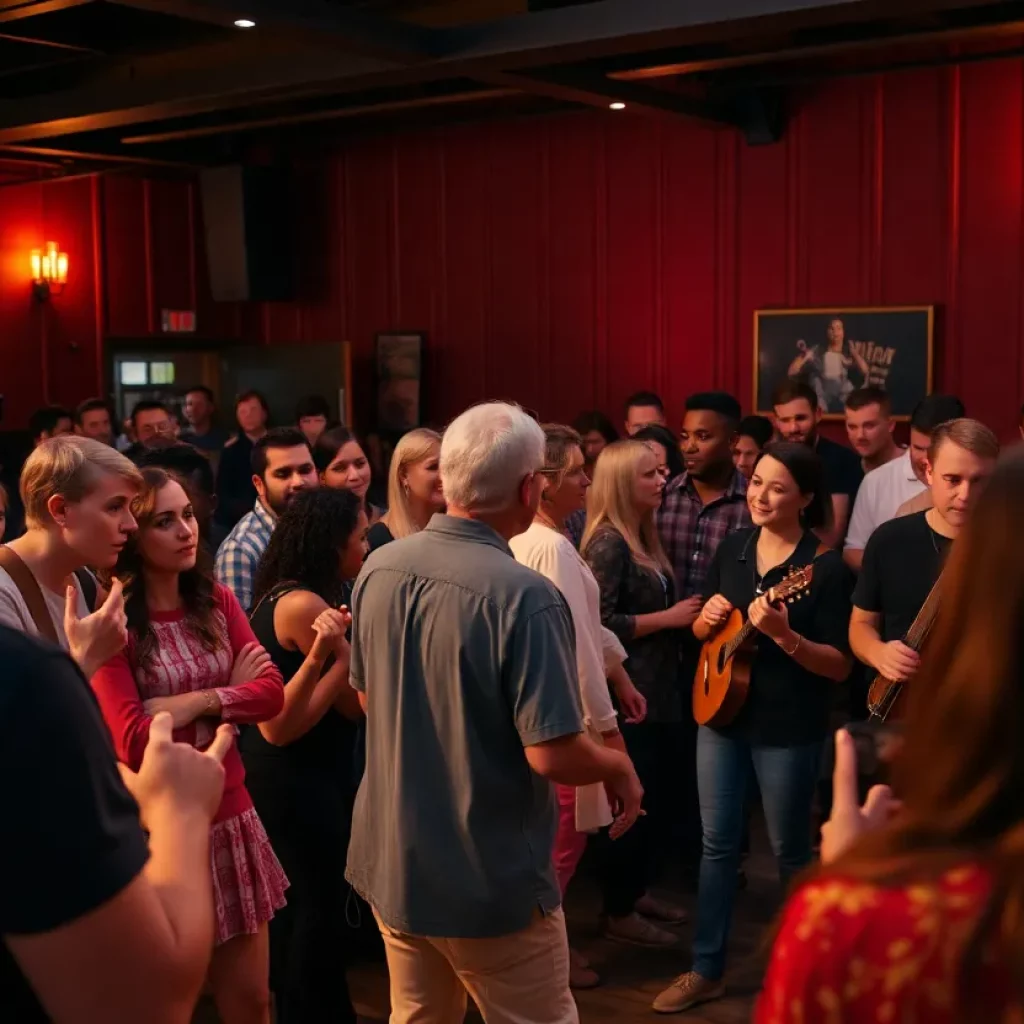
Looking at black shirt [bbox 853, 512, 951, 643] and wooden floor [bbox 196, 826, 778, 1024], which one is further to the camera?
wooden floor [bbox 196, 826, 778, 1024]

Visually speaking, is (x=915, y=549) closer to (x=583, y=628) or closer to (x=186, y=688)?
(x=583, y=628)

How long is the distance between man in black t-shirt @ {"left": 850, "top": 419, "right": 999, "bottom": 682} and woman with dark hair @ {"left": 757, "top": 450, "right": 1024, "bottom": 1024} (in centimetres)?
245

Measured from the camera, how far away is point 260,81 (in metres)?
7.07

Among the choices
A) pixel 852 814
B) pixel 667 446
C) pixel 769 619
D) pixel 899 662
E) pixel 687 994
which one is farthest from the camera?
pixel 667 446

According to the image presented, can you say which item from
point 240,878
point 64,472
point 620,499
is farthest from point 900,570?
point 64,472

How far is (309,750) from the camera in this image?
3.27 metres

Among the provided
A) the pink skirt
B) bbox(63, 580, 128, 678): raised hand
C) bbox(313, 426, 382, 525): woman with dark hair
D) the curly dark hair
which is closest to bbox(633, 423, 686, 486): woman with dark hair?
bbox(313, 426, 382, 525): woman with dark hair

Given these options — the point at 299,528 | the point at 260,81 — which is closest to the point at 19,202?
the point at 260,81

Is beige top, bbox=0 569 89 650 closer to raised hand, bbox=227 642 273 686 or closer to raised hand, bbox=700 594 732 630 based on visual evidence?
raised hand, bbox=227 642 273 686

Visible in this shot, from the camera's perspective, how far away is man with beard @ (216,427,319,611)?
14.0ft

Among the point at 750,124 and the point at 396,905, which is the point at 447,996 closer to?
the point at 396,905

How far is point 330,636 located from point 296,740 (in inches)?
11.8

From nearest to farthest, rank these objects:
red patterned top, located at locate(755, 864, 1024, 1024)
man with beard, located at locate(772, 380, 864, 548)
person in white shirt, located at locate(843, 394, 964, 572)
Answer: red patterned top, located at locate(755, 864, 1024, 1024), person in white shirt, located at locate(843, 394, 964, 572), man with beard, located at locate(772, 380, 864, 548)

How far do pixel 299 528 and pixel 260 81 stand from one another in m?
4.46
